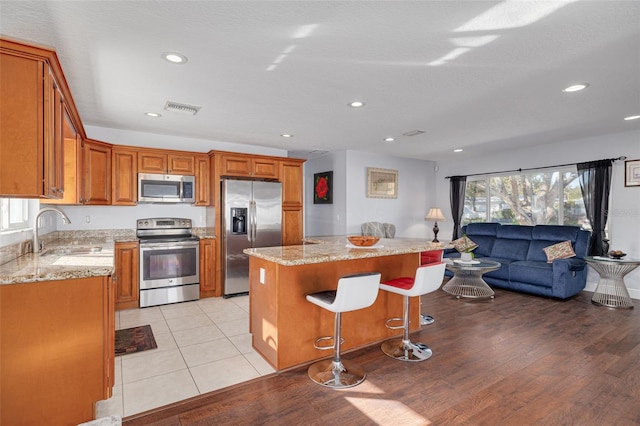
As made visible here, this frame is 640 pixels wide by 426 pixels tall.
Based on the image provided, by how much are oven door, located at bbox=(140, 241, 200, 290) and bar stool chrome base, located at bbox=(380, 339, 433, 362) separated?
115 inches

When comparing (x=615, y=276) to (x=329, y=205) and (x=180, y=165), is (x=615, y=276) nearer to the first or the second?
(x=329, y=205)

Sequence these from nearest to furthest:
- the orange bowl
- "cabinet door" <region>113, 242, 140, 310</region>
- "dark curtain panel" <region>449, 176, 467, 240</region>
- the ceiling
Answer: the ceiling, the orange bowl, "cabinet door" <region>113, 242, 140, 310</region>, "dark curtain panel" <region>449, 176, 467, 240</region>

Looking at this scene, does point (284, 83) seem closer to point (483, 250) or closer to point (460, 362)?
point (460, 362)

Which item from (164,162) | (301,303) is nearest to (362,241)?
(301,303)

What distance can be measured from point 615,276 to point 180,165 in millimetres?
6306

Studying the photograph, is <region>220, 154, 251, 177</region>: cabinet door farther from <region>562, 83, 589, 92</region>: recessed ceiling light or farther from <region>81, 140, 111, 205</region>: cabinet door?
<region>562, 83, 589, 92</region>: recessed ceiling light

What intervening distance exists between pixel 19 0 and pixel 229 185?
3115 mm

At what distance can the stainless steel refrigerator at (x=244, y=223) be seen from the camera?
4.82m

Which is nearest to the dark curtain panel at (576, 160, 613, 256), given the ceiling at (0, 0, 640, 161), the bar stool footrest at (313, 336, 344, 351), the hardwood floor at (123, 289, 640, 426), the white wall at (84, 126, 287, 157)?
the ceiling at (0, 0, 640, 161)

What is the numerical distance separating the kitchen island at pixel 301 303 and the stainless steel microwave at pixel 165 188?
2399 millimetres

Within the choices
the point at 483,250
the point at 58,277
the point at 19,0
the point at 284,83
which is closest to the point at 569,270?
the point at 483,250

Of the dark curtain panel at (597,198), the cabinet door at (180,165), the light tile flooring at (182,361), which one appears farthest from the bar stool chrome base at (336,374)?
the dark curtain panel at (597,198)

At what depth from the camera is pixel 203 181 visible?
4977mm

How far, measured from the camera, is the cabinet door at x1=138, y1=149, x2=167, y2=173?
455cm
